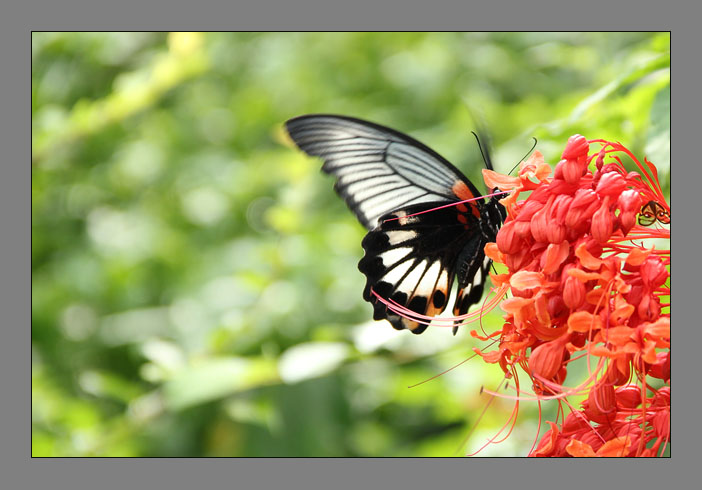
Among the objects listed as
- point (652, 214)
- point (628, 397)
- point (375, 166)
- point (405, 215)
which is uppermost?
point (375, 166)

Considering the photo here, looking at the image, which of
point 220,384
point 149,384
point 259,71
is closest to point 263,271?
point 149,384

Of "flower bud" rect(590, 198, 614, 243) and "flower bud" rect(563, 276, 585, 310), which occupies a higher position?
"flower bud" rect(590, 198, 614, 243)

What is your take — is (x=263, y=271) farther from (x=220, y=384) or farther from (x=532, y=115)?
(x=532, y=115)

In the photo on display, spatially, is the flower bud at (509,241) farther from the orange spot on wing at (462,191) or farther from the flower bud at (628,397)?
the orange spot on wing at (462,191)

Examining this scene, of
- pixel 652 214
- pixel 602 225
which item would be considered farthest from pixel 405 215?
pixel 602 225

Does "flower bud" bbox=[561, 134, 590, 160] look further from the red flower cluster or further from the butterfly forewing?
the butterfly forewing

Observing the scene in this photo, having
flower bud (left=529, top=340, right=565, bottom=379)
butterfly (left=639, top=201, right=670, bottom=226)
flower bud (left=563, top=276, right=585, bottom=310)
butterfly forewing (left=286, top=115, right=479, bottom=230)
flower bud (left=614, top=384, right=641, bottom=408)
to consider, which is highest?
butterfly forewing (left=286, top=115, right=479, bottom=230)

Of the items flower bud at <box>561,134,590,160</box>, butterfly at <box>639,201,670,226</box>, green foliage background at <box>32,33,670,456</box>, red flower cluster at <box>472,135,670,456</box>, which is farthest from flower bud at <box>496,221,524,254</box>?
green foliage background at <box>32,33,670,456</box>

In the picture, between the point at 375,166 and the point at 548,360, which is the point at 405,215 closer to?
the point at 375,166
